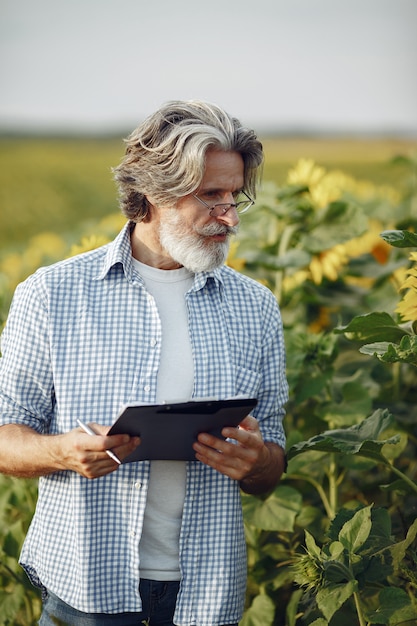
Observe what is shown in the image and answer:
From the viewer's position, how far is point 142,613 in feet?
6.86

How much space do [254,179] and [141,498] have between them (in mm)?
794

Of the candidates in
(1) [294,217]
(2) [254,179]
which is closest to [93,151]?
(1) [294,217]

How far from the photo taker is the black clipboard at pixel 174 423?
1812mm

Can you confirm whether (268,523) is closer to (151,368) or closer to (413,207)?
(151,368)

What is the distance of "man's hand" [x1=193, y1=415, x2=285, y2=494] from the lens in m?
2.00

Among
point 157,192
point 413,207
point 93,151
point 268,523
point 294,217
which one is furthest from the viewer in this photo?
point 93,151

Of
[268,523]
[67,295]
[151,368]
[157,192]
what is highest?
[157,192]

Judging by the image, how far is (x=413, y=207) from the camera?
14.6 feet

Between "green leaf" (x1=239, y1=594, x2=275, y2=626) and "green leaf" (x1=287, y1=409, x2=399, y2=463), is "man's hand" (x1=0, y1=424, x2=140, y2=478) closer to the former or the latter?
"green leaf" (x1=287, y1=409, x2=399, y2=463)

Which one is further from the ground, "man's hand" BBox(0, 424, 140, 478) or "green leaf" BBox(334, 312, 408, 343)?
"green leaf" BBox(334, 312, 408, 343)

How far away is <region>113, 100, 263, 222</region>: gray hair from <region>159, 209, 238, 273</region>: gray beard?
7 cm

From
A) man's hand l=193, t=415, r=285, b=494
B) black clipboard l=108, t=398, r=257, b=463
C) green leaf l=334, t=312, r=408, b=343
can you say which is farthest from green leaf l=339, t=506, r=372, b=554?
green leaf l=334, t=312, r=408, b=343

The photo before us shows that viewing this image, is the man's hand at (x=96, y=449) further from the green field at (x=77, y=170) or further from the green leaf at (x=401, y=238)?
the green field at (x=77, y=170)

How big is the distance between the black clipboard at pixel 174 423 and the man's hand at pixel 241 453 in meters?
0.02
